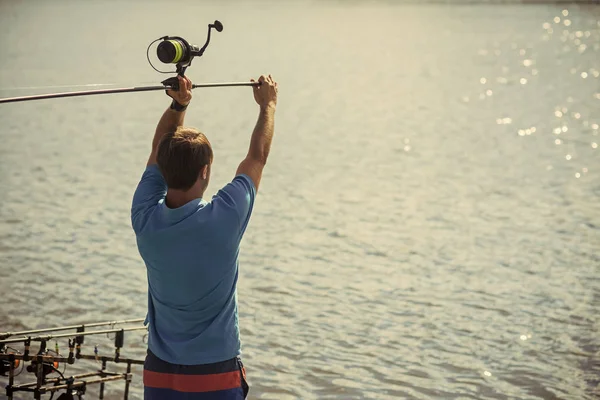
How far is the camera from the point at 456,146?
22203 millimetres

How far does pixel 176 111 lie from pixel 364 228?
10.6 m

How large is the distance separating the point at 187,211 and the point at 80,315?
7.34 metres

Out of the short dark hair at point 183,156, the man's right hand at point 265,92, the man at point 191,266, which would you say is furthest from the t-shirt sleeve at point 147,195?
the man's right hand at point 265,92

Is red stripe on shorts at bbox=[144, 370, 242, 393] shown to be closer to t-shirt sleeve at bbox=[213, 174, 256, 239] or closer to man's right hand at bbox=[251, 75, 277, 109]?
t-shirt sleeve at bbox=[213, 174, 256, 239]

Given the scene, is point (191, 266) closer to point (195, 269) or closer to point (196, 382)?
point (195, 269)

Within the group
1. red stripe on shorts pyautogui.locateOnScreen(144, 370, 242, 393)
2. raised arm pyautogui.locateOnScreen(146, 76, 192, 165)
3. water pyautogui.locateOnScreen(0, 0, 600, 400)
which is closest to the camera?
red stripe on shorts pyautogui.locateOnScreen(144, 370, 242, 393)

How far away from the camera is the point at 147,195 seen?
3.70 meters

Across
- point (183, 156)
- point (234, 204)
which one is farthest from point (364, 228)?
point (183, 156)

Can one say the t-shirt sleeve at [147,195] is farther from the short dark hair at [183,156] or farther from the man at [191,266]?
the short dark hair at [183,156]

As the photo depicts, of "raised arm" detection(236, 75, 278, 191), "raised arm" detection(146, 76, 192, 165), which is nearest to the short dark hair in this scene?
"raised arm" detection(236, 75, 278, 191)

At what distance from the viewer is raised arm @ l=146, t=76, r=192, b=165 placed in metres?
3.85

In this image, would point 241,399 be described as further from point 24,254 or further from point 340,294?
point 24,254

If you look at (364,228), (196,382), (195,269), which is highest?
(364,228)

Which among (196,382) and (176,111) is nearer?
(196,382)
